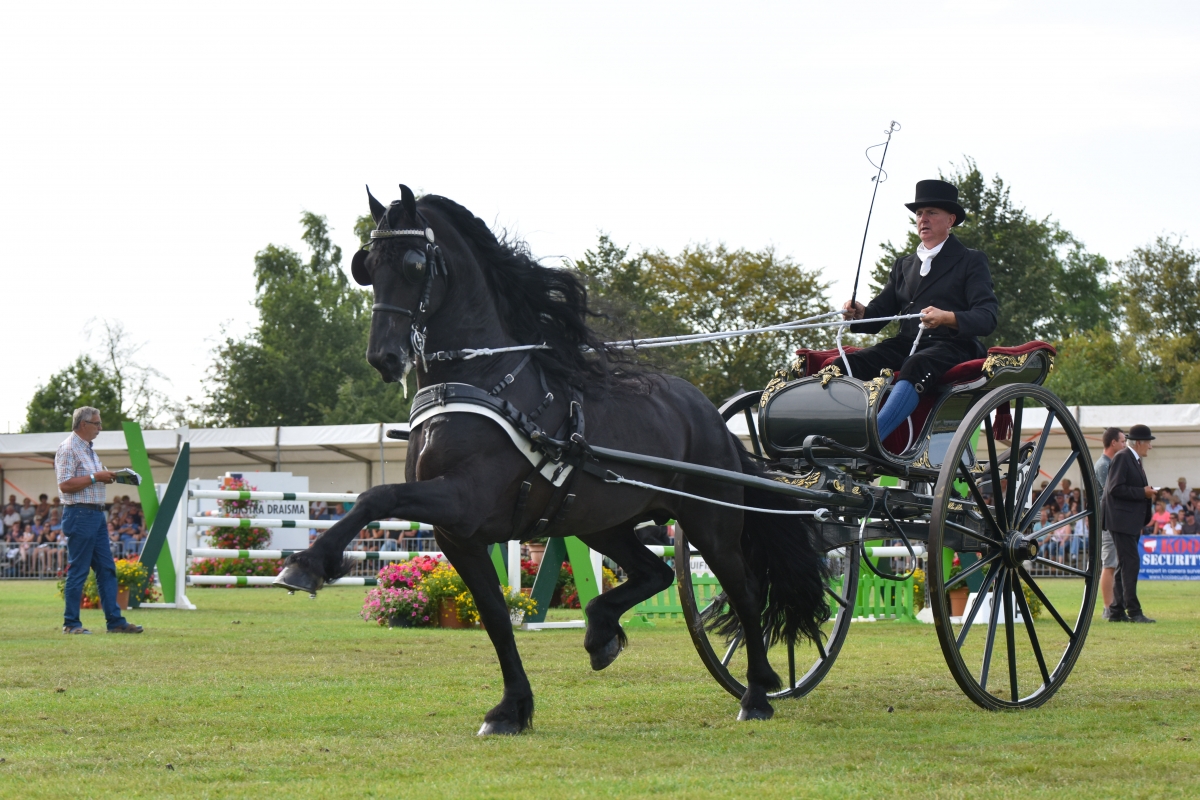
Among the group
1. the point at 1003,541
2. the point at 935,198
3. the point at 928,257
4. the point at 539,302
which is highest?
the point at 935,198

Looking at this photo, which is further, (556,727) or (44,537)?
(44,537)

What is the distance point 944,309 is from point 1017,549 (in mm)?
1313

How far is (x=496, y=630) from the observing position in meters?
5.67

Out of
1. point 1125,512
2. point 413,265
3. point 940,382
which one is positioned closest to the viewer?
point 413,265

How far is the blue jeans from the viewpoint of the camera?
11.3 m

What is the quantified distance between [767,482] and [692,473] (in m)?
0.43

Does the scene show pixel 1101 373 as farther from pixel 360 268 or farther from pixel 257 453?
pixel 360 268

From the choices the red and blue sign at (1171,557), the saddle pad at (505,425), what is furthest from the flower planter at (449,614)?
the red and blue sign at (1171,557)

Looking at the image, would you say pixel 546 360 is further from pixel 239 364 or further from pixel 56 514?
pixel 239 364

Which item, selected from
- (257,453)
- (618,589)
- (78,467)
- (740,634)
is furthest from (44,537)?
(618,589)

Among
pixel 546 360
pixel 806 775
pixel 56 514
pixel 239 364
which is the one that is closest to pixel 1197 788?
pixel 806 775

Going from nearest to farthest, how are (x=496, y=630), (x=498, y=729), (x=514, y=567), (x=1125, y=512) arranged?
(x=498, y=729) < (x=496, y=630) < (x=514, y=567) < (x=1125, y=512)

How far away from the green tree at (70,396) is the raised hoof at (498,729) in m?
45.5

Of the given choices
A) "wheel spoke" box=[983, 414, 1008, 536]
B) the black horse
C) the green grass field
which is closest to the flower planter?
the green grass field
